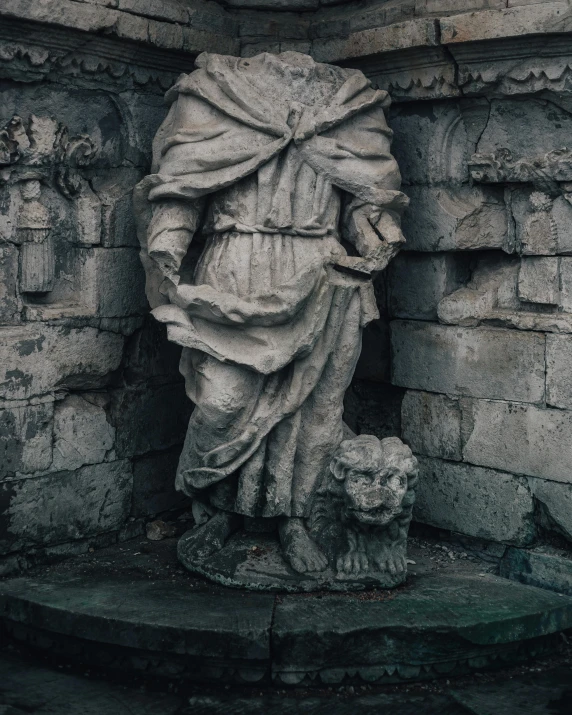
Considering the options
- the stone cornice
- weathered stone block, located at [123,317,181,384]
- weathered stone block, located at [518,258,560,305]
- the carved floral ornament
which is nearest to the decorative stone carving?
the carved floral ornament

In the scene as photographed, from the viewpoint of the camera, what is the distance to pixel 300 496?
587 centimetres

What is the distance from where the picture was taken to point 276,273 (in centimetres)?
572

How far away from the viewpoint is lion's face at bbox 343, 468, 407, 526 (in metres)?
5.53

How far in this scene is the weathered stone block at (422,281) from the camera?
21.3ft

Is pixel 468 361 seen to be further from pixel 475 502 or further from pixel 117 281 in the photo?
pixel 117 281

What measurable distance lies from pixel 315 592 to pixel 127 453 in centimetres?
143

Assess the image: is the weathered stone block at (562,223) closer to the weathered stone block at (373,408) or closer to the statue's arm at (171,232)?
the weathered stone block at (373,408)

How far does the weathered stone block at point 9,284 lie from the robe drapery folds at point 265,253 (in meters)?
0.67

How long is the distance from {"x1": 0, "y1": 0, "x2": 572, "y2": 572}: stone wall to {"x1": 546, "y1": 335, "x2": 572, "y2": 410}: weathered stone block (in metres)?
0.01

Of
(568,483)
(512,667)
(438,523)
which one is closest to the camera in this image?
(512,667)

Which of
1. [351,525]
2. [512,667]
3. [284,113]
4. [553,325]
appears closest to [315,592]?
[351,525]

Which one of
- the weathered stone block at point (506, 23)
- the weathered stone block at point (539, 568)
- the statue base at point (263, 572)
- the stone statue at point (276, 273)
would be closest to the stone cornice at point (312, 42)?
the weathered stone block at point (506, 23)

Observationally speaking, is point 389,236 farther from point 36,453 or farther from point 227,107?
point 36,453

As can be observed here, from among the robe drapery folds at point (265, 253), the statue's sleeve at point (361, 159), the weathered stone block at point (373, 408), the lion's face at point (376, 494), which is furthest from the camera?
the weathered stone block at point (373, 408)
